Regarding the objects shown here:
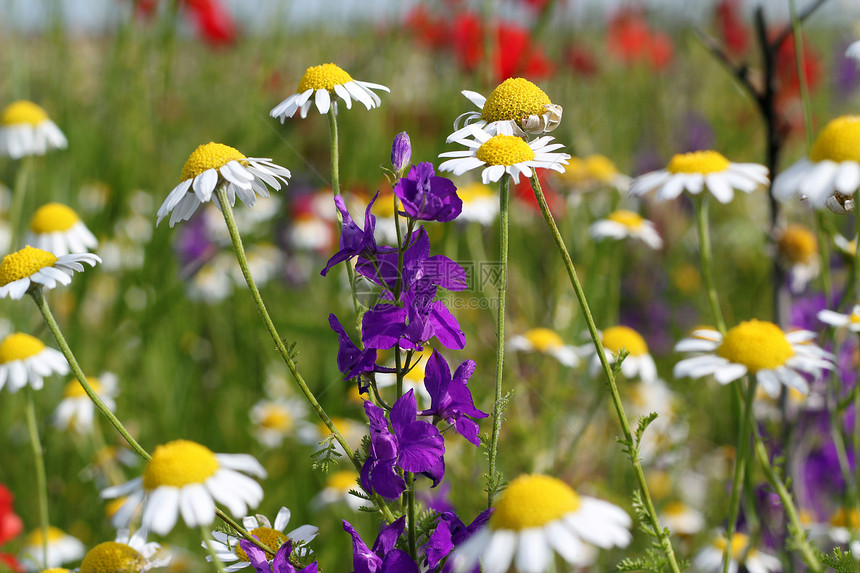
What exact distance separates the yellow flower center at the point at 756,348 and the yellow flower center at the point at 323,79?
1.49ft

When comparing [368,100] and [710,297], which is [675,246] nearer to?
[710,297]

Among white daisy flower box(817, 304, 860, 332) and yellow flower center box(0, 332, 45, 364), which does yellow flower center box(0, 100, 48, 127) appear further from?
white daisy flower box(817, 304, 860, 332)

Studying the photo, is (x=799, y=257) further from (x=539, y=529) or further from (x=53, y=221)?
(x=53, y=221)

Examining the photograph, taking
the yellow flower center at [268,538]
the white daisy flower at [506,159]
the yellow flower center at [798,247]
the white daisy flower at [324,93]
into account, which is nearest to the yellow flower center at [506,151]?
the white daisy flower at [506,159]

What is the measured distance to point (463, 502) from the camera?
4.41 ft

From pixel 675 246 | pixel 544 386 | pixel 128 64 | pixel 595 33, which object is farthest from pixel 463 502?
pixel 595 33

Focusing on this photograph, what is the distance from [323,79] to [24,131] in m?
1.02

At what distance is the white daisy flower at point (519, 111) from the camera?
64cm

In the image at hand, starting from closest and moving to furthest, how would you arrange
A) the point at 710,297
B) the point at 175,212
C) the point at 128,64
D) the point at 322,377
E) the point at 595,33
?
the point at 175,212 → the point at 710,297 → the point at 322,377 → the point at 128,64 → the point at 595,33

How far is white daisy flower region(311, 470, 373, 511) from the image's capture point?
4.26ft

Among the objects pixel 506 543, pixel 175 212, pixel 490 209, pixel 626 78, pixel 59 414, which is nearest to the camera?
pixel 506 543

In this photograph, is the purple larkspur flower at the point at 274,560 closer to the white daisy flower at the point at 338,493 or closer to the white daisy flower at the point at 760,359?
the white daisy flower at the point at 760,359

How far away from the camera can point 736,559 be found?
1.01 m

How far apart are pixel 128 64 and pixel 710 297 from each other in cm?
173
